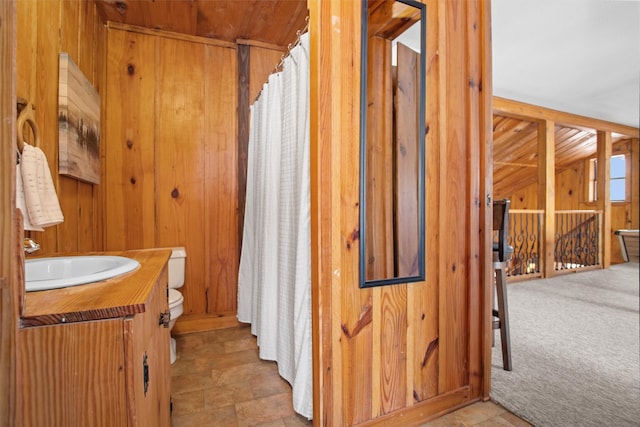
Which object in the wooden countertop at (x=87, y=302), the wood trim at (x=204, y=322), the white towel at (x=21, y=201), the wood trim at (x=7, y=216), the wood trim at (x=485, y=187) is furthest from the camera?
the wood trim at (x=204, y=322)

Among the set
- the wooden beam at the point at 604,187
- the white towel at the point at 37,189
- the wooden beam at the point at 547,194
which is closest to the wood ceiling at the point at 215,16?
the white towel at the point at 37,189

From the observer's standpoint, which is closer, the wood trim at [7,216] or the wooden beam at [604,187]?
the wood trim at [7,216]

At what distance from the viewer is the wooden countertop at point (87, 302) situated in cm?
58

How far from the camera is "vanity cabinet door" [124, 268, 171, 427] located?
62cm

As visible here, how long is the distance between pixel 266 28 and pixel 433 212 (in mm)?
1927

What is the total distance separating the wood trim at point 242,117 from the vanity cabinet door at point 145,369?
1549mm

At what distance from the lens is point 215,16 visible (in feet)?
7.10

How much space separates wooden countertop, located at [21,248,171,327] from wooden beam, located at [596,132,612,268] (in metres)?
6.22

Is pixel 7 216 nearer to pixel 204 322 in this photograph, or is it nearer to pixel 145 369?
pixel 145 369

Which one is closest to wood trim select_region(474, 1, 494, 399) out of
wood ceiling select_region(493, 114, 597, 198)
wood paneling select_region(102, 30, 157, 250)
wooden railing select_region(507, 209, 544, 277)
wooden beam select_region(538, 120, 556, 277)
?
wood paneling select_region(102, 30, 157, 250)

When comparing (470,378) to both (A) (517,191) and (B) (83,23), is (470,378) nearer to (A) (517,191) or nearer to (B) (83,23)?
(B) (83,23)

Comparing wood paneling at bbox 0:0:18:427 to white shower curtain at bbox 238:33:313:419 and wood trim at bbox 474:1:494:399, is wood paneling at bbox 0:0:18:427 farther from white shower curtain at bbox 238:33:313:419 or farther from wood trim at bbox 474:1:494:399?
wood trim at bbox 474:1:494:399

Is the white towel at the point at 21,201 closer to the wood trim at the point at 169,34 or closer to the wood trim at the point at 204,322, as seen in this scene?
the wood trim at the point at 204,322

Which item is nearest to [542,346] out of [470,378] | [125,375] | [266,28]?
[470,378]
